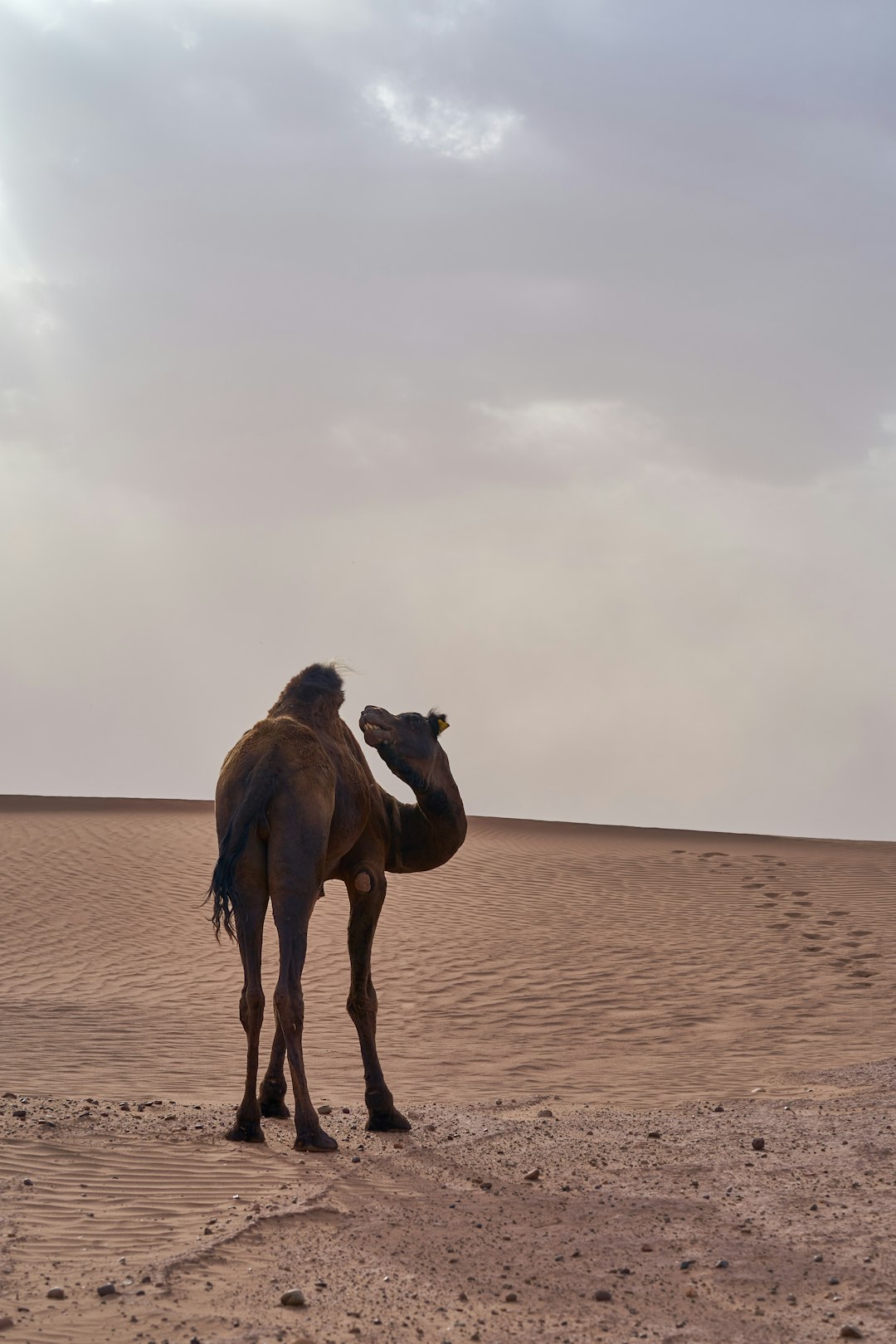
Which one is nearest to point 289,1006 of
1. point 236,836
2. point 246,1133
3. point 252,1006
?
point 252,1006

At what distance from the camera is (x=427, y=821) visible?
31.1 ft

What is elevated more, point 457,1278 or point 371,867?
point 371,867

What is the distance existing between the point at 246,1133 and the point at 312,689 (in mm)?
3220

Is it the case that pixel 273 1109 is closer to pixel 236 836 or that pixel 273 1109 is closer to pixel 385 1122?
pixel 385 1122

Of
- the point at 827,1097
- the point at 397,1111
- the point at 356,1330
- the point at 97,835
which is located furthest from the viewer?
the point at 97,835

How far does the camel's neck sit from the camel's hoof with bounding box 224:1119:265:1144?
2.33 meters

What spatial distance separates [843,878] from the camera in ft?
92.1

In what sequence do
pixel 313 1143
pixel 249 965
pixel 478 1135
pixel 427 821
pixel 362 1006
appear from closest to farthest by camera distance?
pixel 313 1143 < pixel 249 965 < pixel 478 1135 < pixel 362 1006 < pixel 427 821

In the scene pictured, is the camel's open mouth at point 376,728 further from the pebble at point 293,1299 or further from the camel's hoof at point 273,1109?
the pebble at point 293,1299

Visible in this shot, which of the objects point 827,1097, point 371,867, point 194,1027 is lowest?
point 194,1027

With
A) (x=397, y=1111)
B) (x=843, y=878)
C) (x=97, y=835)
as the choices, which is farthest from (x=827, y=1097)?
(x=97, y=835)

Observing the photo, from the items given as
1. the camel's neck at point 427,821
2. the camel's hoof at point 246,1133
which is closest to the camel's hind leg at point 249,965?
the camel's hoof at point 246,1133

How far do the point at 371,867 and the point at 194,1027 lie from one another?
7.57 metres

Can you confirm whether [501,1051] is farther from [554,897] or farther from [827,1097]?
[554,897]
